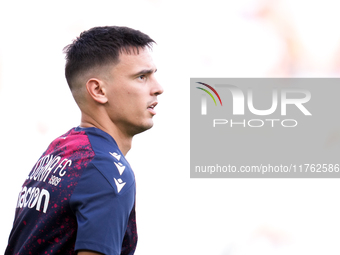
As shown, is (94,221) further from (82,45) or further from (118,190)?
(82,45)

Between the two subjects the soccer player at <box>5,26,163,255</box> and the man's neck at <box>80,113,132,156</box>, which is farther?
the man's neck at <box>80,113,132,156</box>

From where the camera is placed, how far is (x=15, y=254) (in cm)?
166

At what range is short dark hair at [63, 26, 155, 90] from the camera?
191 centimetres

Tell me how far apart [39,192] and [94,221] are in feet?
1.18

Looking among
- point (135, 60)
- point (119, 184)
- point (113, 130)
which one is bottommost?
point (119, 184)

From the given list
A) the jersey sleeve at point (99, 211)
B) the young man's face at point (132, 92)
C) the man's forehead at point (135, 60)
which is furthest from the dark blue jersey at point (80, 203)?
the man's forehead at point (135, 60)

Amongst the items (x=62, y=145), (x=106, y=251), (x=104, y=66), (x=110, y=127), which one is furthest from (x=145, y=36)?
(x=106, y=251)

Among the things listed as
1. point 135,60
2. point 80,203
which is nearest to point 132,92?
point 135,60

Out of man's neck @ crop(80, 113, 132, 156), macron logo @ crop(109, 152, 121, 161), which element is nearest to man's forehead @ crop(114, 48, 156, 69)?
man's neck @ crop(80, 113, 132, 156)

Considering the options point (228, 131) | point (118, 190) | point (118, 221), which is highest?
point (118, 190)

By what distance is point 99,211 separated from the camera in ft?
4.63

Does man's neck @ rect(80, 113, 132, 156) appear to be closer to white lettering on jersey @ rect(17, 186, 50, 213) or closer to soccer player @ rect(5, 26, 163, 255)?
soccer player @ rect(5, 26, 163, 255)

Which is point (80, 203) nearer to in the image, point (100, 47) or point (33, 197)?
point (33, 197)

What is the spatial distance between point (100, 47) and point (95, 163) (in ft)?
2.21
